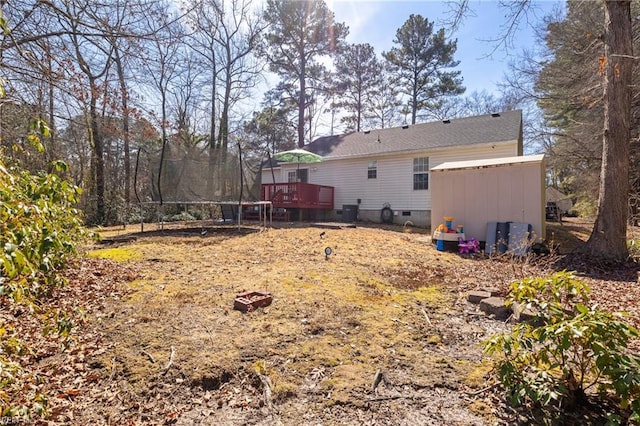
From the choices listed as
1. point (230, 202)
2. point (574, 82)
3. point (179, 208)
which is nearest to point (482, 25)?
point (574, 82)

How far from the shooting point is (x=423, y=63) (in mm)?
22312

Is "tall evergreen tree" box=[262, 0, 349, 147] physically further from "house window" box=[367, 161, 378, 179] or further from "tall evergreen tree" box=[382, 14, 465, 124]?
"house window" box=[367, 161, 378, 179]

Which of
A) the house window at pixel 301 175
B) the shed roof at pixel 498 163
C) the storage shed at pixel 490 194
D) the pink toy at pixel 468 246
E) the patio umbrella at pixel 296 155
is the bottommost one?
the pink toy at pixel 468 246

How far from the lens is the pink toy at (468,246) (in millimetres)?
7677

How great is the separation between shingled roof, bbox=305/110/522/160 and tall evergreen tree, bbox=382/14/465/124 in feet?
27.1

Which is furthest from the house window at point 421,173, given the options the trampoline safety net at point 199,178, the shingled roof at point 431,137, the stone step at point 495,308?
the stone step at point 495,308

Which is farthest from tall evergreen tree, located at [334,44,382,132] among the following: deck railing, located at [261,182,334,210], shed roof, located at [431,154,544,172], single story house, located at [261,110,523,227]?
shed roof, located at [431,154,544,172]

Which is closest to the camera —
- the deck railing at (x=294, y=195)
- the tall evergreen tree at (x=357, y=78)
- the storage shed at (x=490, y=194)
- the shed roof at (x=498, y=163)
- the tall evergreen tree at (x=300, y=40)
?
the storage shed at (x=490, y=194)

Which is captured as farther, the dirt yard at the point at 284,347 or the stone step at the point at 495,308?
the stone step at the point at 495,308

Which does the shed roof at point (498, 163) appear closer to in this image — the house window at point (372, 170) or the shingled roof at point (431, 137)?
the shingled roof at point (431, 137)

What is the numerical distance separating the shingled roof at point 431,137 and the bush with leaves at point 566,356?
37.4 ft

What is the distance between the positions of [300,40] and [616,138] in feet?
63.1

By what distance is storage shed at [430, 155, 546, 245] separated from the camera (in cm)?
750

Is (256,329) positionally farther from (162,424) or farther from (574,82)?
(574,82)
